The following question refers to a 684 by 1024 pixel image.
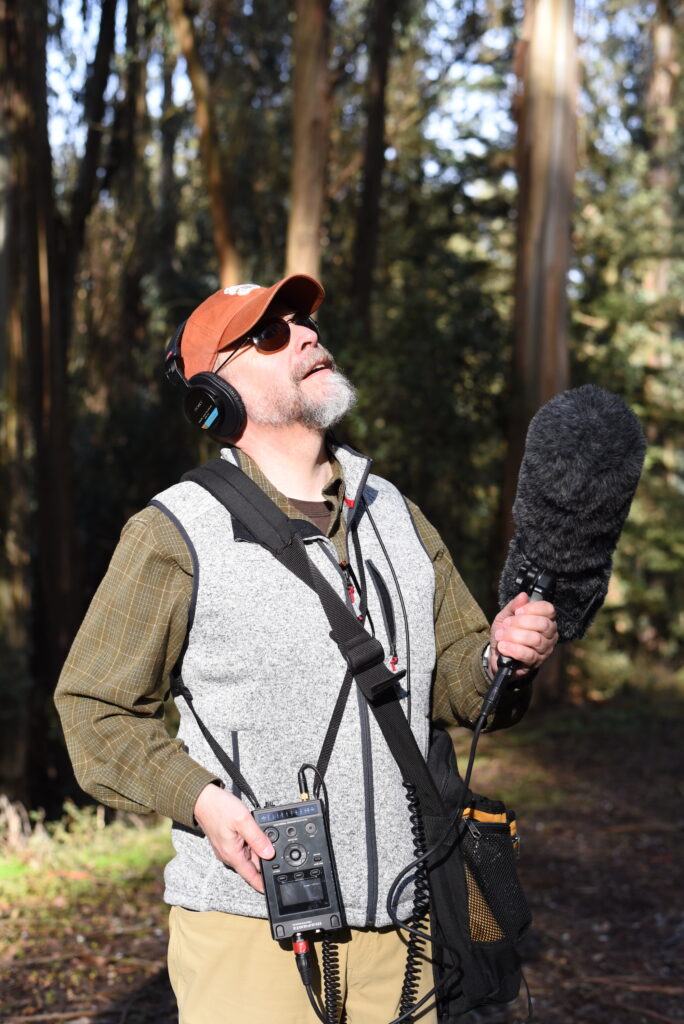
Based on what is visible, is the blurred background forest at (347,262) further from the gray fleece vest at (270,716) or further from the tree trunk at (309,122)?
the gray fleece vest at (270,716)

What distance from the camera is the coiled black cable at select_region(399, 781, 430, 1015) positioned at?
2.42 meters

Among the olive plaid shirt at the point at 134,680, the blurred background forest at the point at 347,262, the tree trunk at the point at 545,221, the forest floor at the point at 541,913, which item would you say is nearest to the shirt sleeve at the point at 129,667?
the olive plaid shirt at the point at 134,680

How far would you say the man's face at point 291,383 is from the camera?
2.67m

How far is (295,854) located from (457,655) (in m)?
0.72

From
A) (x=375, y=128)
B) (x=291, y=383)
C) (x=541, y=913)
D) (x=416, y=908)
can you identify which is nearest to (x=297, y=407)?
(x=291, y=383)

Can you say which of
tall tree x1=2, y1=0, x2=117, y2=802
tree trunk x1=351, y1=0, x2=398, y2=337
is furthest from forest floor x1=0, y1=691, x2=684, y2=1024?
tree trunk x1=351, y1=0, x2=398, y2=337

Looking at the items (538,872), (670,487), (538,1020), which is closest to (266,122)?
(670,487)

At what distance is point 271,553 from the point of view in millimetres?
2418

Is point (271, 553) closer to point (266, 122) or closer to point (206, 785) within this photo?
point (206, 785)

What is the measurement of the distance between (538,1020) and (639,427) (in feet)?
11.0

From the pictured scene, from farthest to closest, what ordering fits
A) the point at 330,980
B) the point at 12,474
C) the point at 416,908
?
the point at 12,474
the point at 416,908
the point at 330,980

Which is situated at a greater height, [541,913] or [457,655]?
[457,655]

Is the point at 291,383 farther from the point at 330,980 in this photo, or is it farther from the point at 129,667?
the point at 330,980

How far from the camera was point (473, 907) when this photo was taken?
245 centimetres
